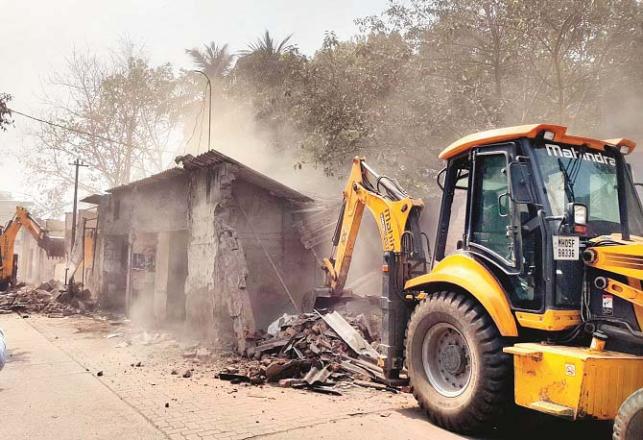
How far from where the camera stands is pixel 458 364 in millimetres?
5207

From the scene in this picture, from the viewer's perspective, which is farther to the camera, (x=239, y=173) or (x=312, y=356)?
(x=239, y=173)

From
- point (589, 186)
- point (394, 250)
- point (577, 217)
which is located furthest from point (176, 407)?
point (589, 186)

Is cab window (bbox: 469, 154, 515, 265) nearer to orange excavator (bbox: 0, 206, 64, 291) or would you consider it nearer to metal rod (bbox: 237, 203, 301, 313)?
metal rod (bbox: 237, 203, 301, 313)

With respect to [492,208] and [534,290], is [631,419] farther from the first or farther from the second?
[492,208]

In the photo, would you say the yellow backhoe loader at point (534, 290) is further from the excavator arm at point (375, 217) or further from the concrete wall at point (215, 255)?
the concrete wall at point (215, 255)

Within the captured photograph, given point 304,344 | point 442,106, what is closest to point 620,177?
point 304,344

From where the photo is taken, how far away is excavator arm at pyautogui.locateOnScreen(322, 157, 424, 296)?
22.7 feet

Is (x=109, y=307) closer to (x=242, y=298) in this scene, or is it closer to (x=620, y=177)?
(x=242, y=298)

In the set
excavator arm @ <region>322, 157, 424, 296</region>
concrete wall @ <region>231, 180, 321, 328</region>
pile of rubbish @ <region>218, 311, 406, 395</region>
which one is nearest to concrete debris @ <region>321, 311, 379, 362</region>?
pile of rubbish @ <region>218, 311, 406, 395</region>

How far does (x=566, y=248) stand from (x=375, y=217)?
3.54 meters

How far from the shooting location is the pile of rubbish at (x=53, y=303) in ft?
54.5

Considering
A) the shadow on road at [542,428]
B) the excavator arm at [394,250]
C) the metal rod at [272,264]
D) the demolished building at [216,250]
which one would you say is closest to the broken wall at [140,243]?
the demolished building at [216,250]

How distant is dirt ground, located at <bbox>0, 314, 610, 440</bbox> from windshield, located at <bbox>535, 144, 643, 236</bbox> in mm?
2164

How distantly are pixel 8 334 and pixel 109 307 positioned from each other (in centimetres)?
459
